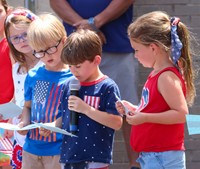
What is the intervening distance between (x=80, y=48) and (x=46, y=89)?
501 millimetres

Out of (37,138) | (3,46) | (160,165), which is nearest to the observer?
(160,165)

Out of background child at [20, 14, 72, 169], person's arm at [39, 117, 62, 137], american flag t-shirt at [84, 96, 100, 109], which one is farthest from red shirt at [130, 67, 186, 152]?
background child at [20, 14, 72, 169]

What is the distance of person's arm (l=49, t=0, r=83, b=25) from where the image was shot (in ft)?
17.5

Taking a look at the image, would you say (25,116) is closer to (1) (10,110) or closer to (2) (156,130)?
(1) (10,110)

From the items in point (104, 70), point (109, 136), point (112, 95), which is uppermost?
point (112, 95)

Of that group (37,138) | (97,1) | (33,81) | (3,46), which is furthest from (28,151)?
(97,1)

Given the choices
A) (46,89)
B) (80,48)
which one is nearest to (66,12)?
(46,89)

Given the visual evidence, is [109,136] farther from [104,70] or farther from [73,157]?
[104,70]

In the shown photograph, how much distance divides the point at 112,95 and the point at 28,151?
2.65 feet

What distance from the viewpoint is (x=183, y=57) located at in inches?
154

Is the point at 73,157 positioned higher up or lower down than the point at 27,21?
lower down

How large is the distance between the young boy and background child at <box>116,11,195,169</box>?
0.13m

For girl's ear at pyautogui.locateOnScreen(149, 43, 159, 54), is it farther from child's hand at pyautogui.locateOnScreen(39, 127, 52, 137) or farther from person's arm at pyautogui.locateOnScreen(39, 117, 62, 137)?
child's hand at pyautogui.locateOnScreen(39, 127, 52, 137)

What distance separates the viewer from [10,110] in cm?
442
